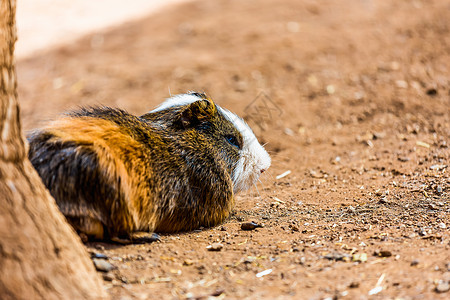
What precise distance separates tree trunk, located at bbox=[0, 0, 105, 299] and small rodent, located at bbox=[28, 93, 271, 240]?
0.59 m

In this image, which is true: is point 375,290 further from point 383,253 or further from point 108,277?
point 108,277

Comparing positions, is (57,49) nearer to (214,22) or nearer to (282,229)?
(214,22)

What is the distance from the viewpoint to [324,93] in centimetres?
661

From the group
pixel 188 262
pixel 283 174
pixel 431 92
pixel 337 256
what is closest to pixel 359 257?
pixel 337 256

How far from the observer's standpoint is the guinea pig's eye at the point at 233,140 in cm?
408

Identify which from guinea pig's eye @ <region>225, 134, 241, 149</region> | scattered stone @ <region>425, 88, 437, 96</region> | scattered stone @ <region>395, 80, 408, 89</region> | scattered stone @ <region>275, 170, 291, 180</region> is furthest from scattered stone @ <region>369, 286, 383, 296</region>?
scattered stone @ <region>395, 80, 408, 89</region>

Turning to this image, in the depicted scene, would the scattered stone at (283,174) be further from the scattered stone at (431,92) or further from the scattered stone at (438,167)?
the scattered stone at (431,92)

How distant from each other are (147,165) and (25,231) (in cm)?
135

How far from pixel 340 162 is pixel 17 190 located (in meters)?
3.58

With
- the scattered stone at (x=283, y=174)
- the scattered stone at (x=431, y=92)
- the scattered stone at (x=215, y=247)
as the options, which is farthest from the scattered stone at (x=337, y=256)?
the scattered stone at (x=431, y=92)

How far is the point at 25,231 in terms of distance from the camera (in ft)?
6.95

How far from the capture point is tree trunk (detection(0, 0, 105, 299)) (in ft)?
6.64

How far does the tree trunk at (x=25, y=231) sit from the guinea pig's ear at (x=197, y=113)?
1.63 meters

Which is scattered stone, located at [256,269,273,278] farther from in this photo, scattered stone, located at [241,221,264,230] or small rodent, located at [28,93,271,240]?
small rodent, located at [28,93,271,240]
